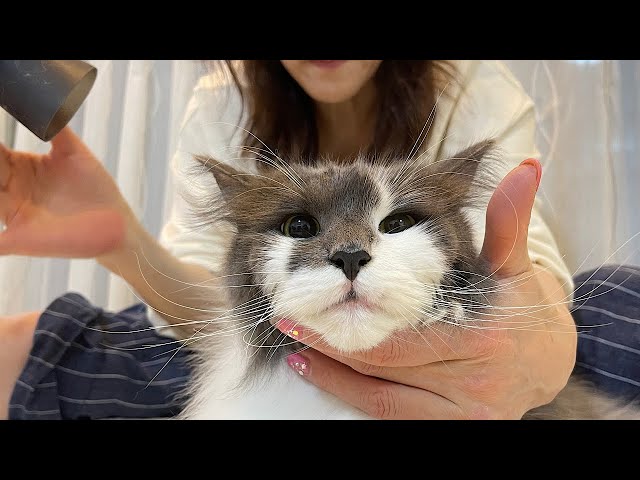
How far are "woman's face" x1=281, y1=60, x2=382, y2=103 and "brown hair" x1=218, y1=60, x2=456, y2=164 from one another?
2 centimetres

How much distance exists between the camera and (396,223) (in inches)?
21.3

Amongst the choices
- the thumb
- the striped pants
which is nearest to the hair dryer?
the striped pants

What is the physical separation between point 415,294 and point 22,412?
2.15 ft

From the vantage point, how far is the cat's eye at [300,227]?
537mm

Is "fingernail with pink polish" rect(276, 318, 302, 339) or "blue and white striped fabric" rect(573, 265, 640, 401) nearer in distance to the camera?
"fingernail with pink polish" rect(276, 318, 302, 339)

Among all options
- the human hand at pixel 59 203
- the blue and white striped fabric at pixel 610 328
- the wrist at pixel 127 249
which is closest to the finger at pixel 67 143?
the human hand at pixel 59 203

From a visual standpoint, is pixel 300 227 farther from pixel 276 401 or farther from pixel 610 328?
pixel 610 328

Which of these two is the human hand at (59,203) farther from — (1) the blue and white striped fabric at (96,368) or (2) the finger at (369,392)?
(2) the finger at (369,392)

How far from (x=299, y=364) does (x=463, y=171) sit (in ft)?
0.98

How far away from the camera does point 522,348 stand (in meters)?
0.63

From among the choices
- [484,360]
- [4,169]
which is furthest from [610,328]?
[4,169]

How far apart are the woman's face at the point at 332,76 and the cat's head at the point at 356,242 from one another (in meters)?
0.13

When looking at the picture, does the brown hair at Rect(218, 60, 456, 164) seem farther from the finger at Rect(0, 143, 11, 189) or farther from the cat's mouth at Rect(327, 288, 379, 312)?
the finger at Rect(0, 143, 11, 189)

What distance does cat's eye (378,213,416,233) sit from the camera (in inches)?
21.0
